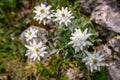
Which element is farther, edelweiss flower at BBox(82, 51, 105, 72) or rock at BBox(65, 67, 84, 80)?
rock at BBox(65, 67, 84, 80)

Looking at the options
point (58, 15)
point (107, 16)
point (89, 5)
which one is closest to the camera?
point (58, 15)

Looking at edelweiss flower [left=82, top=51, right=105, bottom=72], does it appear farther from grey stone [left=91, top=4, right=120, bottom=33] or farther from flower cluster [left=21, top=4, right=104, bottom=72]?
grey stone [left=91, top=4, right=120, bottom=33]

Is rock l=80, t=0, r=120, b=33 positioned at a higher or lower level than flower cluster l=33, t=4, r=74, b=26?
lower

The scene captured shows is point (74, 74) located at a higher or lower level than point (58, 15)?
lower

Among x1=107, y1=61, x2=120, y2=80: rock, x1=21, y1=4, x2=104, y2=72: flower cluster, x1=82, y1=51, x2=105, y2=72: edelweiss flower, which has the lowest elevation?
x1=107, y1=61, x2=120, y2=80: rock

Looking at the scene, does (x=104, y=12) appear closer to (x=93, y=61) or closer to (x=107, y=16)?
(x=107, y=16)

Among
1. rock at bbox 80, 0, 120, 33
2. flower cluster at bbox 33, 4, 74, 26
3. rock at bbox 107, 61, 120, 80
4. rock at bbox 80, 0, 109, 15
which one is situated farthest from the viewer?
rock at bbox 80, 0, 109, 15

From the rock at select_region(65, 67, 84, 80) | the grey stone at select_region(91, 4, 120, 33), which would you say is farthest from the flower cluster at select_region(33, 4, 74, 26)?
the rock at select_region(65, 67, 84, 80)

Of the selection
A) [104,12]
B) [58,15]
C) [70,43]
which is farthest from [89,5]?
[70,43]

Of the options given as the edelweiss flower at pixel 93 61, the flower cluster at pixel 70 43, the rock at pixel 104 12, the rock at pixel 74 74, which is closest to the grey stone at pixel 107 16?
the rock at pixel 104 12

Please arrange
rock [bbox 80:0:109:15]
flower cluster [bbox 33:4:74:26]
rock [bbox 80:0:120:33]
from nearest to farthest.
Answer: flower cluster [bbox 33:4:74:26] < rock [bbox 80:0:120:33] < rock [bbox 80:0:109:15]

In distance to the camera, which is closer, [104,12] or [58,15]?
[58,15]

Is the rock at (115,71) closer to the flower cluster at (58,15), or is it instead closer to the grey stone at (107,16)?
the grey stone at (107,16)

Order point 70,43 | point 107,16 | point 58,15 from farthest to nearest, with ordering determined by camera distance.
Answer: point 107,16
point 58,15
point 70,43
